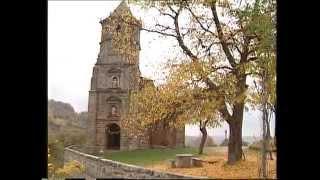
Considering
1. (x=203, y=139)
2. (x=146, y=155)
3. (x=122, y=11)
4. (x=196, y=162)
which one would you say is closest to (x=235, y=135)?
(x=203, y=139)

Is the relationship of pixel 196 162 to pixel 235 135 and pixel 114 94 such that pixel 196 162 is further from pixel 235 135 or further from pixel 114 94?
pixel 114 94

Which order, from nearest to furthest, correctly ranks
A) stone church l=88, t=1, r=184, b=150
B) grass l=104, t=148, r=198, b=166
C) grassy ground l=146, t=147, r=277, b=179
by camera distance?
grassy ground l=146, t=147, r=277, b=179, grass l=104, t=148, r=198, b=166, stone church l=88, t=1, r=184, b=150

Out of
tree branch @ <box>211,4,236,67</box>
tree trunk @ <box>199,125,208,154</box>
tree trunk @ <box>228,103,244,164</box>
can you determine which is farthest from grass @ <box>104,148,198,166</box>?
tree branch @ <box>211,4,236,67</box>

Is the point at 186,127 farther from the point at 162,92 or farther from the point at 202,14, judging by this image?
the point at 202,14

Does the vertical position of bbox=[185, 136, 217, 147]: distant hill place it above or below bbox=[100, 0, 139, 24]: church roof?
below

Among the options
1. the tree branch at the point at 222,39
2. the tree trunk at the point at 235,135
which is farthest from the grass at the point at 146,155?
the tree branch at the point at 222,39

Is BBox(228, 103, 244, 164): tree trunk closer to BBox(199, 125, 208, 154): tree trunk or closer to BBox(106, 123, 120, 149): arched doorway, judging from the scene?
Result: BBox(199, 125, 208, 154): tree trunk

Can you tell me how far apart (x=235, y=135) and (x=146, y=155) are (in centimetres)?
68

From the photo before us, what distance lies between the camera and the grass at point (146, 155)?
395cm

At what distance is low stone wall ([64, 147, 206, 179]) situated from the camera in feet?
12.8

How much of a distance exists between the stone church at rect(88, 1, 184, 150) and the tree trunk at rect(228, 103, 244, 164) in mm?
419

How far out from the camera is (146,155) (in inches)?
157

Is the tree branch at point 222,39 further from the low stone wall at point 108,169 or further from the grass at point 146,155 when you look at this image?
the low stone wall at point 108,169

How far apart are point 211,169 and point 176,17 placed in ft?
3.84
